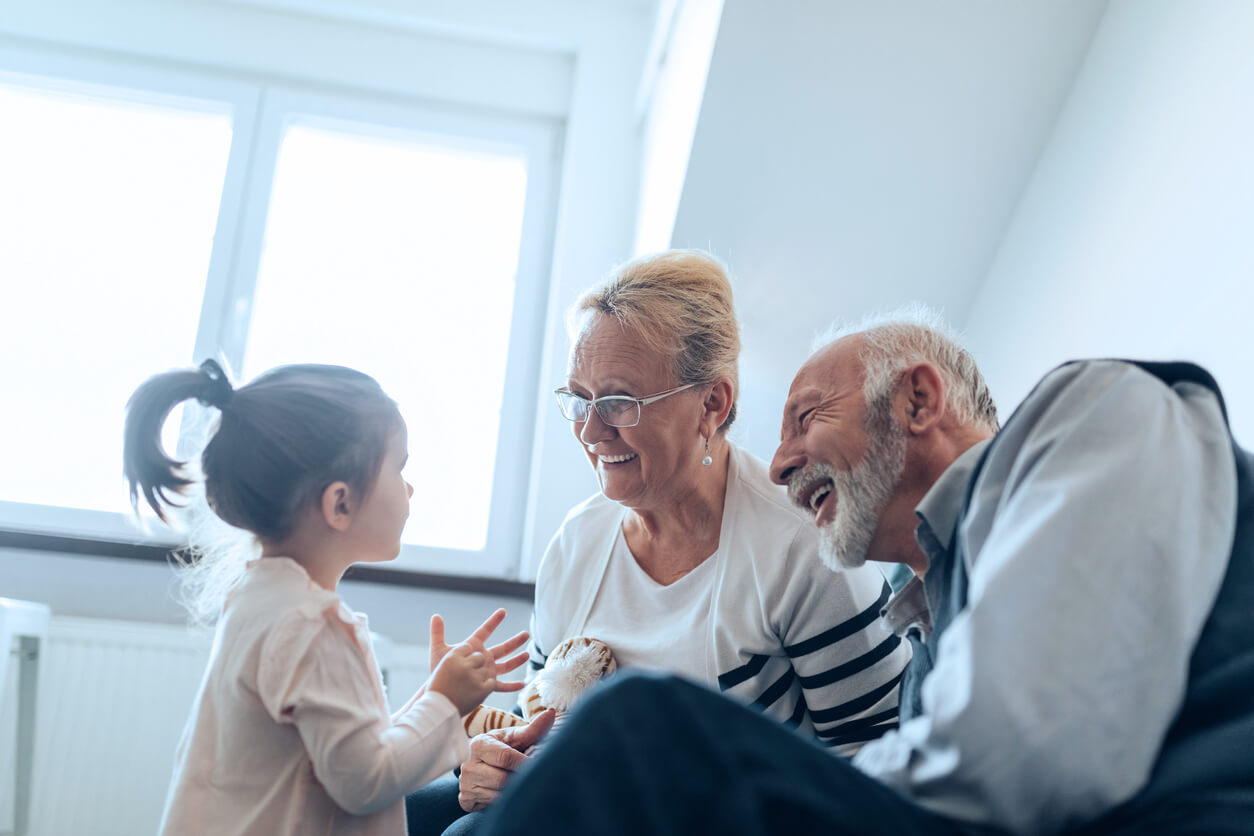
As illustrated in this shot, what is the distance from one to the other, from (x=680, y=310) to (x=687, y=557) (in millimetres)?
427

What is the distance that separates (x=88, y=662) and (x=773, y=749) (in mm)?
2383

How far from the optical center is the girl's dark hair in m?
1.22

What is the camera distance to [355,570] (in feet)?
8.87

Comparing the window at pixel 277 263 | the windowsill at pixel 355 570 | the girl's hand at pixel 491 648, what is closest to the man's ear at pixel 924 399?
the girl's hand at pixel 491 648

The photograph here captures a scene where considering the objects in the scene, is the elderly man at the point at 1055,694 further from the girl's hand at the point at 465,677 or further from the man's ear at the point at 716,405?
the man's ear at the point at 716,405

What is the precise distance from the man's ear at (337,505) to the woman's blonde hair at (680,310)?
58 cm

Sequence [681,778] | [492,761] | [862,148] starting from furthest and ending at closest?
[862,148], [492,761], [681,778]

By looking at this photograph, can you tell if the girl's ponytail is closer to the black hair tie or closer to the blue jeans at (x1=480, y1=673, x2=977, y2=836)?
the black hair tie

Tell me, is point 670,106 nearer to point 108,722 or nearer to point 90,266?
point 90,266

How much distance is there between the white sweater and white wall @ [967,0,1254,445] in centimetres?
72

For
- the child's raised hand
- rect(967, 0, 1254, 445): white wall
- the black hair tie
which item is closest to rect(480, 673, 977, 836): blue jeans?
the child's raised hand

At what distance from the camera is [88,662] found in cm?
246

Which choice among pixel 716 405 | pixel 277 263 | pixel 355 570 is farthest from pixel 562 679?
pixel 277 263

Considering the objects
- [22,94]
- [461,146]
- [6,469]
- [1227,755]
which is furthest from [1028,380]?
[22,94]
